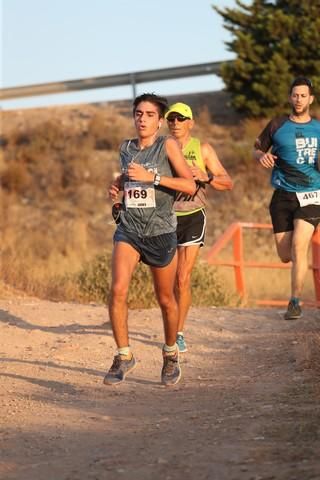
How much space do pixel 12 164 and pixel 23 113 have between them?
6017 millimetres

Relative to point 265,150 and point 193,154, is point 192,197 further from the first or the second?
point 265,150

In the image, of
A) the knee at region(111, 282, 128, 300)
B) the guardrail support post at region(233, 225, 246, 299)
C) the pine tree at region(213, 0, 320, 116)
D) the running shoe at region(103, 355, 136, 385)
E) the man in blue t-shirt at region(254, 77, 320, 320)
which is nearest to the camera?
the knee at region(111, 282, 128, 300)

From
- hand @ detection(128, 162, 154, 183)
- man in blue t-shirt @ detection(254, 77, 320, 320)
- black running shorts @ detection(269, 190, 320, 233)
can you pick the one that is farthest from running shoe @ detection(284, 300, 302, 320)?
hand @ detection(128, 162, 154, 183)

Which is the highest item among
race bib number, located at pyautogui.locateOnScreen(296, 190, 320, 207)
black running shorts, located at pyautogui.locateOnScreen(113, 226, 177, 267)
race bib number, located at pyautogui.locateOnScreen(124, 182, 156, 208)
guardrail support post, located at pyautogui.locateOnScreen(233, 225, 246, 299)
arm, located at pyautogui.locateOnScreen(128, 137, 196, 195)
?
arm, located at pyautogui.locateOnScreen(128, 137, 196, 195)

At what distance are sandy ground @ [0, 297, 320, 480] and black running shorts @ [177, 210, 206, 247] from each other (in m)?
0.96

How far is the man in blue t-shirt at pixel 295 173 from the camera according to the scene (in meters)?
11.1

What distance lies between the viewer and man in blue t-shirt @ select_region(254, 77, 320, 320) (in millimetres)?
11109

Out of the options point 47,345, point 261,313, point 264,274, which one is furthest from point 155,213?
point 264,274

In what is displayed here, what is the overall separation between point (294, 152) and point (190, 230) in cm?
149

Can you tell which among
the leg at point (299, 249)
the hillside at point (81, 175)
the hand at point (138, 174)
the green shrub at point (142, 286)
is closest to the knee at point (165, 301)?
the hand at point (138, 174)

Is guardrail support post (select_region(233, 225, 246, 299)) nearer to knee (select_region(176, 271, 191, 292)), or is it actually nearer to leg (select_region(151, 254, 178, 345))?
knee (select_region(176, 271, 191, 292))

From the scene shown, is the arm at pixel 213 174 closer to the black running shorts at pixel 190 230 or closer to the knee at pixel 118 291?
the black running shorts at pixel 190 230

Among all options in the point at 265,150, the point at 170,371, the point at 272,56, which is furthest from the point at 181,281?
the point at 272,56

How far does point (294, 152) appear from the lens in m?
11.1
